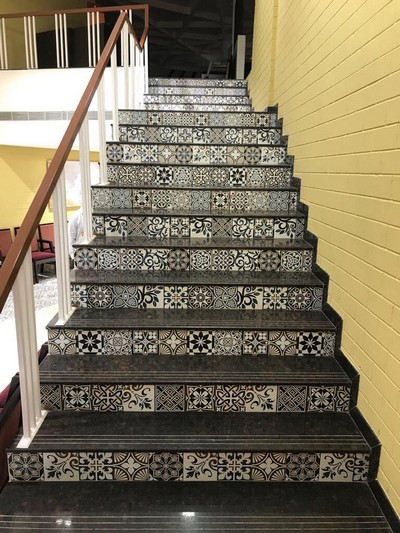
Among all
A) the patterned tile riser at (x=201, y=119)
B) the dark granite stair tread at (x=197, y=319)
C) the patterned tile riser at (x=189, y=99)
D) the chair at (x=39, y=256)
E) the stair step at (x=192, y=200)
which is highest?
the patterned tile riser at (x=189, y=99)

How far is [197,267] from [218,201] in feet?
2.02

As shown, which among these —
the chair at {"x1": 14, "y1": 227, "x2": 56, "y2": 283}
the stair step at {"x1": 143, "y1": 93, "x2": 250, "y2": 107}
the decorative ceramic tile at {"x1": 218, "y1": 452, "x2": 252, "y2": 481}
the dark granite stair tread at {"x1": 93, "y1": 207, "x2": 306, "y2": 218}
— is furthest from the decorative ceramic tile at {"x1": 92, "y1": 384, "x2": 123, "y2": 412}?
the chair at {"x1": 14, "y1": 227, "x2": 56, "y2": 283}

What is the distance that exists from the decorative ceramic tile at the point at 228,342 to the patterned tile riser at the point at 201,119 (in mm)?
2298

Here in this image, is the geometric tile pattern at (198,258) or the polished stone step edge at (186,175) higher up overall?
the polished stone step edge at (186,175)

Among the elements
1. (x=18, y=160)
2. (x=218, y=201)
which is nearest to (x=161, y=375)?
(x=218, y=201)

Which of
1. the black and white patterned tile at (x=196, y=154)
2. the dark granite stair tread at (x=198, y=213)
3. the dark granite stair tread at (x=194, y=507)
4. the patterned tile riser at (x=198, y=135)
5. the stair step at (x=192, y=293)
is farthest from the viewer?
the patterned tile riser at (x=198, y=135)

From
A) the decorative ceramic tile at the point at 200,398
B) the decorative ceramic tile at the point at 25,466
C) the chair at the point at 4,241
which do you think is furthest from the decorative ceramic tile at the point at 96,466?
the chair at the point at 4,241

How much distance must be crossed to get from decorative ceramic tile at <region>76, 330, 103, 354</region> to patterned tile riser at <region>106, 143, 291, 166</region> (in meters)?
1.62

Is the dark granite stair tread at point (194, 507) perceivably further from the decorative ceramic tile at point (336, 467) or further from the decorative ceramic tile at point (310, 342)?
the decorative ceramic tile at point (310, 342)

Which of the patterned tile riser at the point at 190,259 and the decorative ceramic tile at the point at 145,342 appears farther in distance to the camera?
the patterned tile riser at the point at 190,259

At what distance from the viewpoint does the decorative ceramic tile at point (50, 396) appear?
1.89 meters

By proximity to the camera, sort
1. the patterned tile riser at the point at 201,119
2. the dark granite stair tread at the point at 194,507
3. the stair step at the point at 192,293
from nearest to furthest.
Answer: the dark granite stair tread at the point at 194,507 → the stair step at the point at 192,293 → the patterned tile riser at the point at 201,119

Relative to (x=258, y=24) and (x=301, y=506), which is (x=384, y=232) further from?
(x=258, y=24)

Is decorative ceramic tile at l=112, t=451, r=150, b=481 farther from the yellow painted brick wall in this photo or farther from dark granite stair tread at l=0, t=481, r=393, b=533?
the yellow painted brick wall
